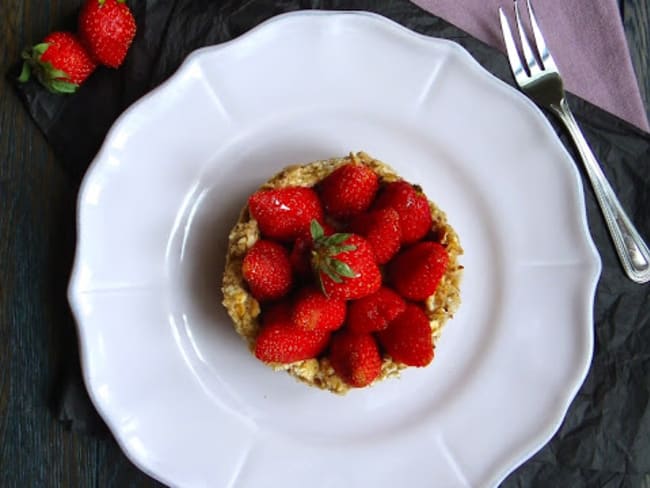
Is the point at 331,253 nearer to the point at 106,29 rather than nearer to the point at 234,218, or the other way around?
the point at 234,218

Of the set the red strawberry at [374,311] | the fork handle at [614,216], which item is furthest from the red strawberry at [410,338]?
the fork handle at [614,216]

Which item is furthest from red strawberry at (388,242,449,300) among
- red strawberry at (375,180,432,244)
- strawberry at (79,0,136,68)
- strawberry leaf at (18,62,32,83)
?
strawberry leaf at (18,62,32,83)

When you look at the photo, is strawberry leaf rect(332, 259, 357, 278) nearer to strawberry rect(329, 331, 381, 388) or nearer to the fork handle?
strawberry rect(329, 331, 381, 388)

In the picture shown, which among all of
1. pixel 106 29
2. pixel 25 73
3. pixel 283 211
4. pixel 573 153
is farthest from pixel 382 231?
pixel 25 73

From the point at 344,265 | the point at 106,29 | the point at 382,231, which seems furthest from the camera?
the point at 106,29

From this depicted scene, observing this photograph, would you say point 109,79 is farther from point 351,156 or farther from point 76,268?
point 351,156

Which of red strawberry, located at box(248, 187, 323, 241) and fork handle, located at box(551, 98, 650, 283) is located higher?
red strawberry, located at box(248, 187, 323, 241)
